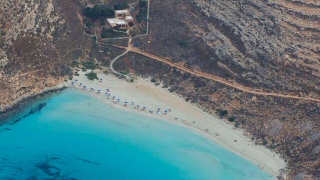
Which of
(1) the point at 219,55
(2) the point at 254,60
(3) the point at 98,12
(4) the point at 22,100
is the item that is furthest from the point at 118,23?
(2) the point at 254,60

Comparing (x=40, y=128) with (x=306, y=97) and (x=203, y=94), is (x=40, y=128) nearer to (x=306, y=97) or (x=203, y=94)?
(x=203, y=94)

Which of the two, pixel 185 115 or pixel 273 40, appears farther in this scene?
pixel 273 40

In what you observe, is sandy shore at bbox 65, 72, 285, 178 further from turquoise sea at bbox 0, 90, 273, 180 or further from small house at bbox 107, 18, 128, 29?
small house at bbox 107, 18, 128, 29

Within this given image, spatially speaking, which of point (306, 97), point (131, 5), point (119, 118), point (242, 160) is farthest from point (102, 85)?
point (306, 97)

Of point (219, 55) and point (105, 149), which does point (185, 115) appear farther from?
point (105, 149)

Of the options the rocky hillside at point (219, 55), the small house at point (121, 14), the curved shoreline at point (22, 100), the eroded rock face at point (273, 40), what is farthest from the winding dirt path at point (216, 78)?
the curved shoreline at point (22, 100)

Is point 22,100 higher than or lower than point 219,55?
lower
